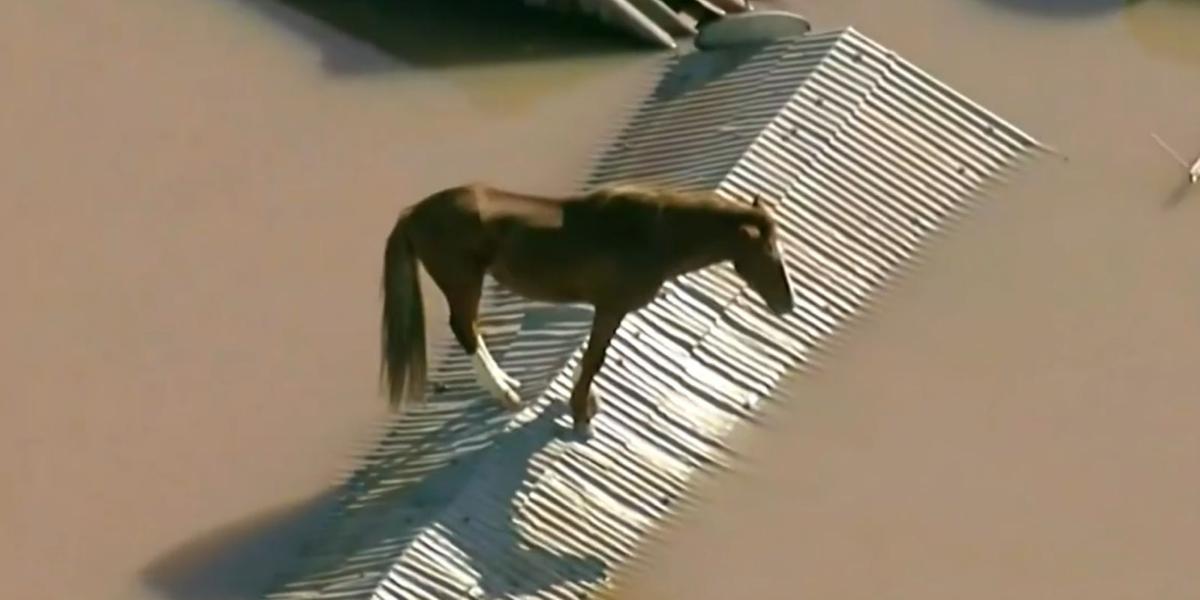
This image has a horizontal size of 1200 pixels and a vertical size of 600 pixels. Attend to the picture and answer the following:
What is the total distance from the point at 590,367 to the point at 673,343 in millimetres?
812

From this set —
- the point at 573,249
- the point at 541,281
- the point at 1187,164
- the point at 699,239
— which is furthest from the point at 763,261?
the point at 1187,164

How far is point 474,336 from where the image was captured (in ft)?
23.5

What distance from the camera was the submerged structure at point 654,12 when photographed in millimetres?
9469

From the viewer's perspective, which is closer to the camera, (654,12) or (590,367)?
(590,367)

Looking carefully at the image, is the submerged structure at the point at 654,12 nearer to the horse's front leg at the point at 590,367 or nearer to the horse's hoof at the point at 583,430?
the horse's front leg at the point at 590,367

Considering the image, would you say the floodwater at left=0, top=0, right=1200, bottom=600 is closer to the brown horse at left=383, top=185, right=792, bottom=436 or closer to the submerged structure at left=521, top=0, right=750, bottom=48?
the submerged structure at left=521, top=0, right=750, bottom=48

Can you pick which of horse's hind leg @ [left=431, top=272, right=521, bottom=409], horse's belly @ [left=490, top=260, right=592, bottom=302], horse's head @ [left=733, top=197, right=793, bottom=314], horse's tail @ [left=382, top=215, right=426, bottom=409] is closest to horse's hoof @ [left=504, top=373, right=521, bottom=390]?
horse's hind leg @ [left=431, top=272, right=521, bottom=409]

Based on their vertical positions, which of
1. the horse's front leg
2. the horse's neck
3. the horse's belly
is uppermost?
the horse's neck

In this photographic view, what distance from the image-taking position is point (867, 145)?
8875 millimetres

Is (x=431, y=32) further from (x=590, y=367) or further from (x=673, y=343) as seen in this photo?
(x=590, y=367)

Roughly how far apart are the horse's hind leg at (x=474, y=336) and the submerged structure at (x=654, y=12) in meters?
2.36

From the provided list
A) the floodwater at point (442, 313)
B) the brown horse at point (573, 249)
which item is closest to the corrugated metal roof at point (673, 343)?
the floodwater at point (442, 313)

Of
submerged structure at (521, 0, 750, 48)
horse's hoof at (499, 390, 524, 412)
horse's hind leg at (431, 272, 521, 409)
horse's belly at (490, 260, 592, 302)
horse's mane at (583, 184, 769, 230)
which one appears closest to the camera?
horse's mane at (583, 184, 769, 230)

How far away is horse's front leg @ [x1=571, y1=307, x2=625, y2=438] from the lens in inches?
270
